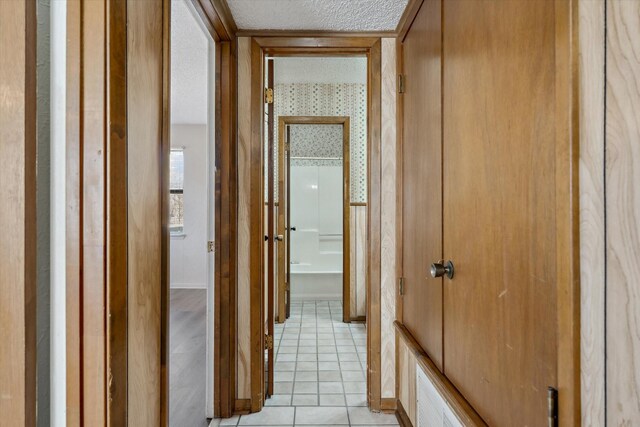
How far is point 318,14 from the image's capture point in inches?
69.8

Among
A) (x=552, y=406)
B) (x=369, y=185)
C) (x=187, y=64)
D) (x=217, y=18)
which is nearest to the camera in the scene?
(x=552, y=406)

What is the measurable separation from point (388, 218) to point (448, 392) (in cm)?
102

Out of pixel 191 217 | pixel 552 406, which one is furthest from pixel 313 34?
pixel 191 217

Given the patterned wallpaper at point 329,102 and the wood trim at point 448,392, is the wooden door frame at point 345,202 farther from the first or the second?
the wood trim at point 448,392

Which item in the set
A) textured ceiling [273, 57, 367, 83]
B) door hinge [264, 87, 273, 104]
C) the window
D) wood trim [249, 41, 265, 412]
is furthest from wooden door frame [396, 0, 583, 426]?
the window

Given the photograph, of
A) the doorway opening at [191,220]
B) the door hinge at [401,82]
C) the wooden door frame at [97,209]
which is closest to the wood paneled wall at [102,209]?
the wooden door frame at [97,209]

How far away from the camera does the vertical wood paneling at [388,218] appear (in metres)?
1.96

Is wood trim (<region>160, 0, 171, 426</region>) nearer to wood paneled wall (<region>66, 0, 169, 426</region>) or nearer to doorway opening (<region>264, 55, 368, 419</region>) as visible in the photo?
wood paneled wall (<region>66, 0, 169, 426</region>)

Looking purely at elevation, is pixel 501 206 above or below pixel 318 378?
above

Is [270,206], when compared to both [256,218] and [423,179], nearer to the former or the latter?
[256,218]

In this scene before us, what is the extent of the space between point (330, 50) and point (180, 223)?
4.19m

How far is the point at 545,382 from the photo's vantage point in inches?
28.2

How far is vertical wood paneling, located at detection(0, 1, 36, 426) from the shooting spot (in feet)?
2.28

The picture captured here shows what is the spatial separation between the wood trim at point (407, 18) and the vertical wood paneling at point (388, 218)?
10cm
